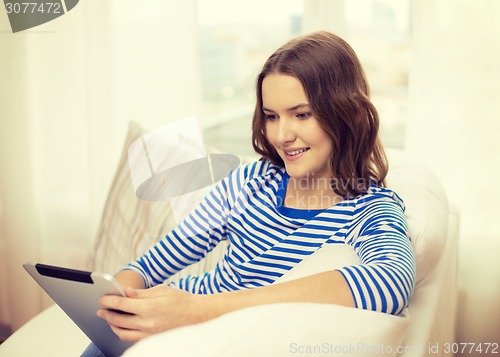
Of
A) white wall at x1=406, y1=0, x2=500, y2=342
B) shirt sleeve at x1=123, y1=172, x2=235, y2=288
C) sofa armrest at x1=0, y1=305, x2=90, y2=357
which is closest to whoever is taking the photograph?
shirt sleeve at x1=123, y1=172, x2=235, y2=288

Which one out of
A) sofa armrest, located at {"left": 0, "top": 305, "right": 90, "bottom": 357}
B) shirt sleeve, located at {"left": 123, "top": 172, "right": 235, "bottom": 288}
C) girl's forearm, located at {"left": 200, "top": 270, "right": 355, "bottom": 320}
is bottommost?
sofa armrest, located at {"left": 0, "top": 305, "right": 90, "bottom": 357}

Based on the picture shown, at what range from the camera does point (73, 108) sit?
7.06ft

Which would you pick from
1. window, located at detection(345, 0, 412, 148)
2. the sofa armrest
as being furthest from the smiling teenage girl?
window, located at detection(345, 0, 412, 148)

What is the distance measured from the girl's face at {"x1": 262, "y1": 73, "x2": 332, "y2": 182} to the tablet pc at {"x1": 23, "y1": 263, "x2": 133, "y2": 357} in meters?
0.41

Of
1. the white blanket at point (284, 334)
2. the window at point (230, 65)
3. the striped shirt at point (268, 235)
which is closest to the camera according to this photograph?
the white blanket at point (284, 334)

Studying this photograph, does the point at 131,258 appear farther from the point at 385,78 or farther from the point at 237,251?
the point at 385,78

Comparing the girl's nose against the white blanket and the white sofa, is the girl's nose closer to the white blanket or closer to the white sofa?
the white sofa

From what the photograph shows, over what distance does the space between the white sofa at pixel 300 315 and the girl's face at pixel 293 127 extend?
186 millimetres

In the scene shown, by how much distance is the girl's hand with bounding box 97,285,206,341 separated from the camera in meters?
0.96

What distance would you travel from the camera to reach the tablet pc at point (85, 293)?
3.13 feet

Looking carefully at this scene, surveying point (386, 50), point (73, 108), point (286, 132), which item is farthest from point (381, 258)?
point (73, 108)

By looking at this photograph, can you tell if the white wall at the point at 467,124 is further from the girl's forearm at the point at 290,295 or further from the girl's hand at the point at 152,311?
the girl's hand at the point at 152,311

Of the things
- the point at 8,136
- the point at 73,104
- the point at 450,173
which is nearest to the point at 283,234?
the point at 450,173

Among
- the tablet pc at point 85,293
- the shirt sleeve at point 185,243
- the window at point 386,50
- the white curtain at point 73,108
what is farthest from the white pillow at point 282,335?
the white curtain at point 73,108
